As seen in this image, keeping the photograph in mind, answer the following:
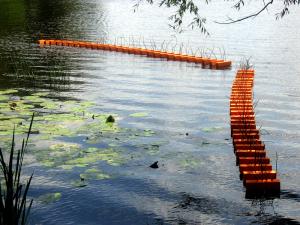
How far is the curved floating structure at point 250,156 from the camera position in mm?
10547

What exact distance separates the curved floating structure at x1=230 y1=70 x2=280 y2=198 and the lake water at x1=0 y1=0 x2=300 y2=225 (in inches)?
11.3

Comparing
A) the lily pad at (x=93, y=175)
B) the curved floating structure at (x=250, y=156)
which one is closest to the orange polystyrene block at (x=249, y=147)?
the curved floating structure at (x=250, y=156)

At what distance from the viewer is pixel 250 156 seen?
12.5 m

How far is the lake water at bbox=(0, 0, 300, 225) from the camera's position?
9.79m

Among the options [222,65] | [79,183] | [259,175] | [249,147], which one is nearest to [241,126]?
[249,147]

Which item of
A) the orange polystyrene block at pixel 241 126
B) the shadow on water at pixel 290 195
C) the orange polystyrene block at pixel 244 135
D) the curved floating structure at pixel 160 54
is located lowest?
the shadow on water at pixel 290 195

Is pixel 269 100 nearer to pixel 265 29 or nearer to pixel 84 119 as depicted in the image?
pixel 84 119

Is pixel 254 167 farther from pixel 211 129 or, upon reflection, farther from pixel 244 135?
pixel 211 129

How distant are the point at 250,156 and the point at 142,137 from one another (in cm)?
371

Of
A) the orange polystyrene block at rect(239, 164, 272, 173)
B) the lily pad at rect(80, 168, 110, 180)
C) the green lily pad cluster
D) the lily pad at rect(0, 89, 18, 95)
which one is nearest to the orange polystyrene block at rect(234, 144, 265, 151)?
the orange polystyrene block at rect(239, 164, 272, 173)

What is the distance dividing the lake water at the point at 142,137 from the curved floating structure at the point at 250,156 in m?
0.29

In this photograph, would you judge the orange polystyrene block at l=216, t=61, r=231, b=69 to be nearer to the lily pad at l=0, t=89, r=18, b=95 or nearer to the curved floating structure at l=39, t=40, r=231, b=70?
the curved floating structure at l=39, t=40, r=231, b=70

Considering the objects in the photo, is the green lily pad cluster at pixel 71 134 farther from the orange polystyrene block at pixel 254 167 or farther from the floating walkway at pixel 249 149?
the orange polystyrene block at pixel 254 167

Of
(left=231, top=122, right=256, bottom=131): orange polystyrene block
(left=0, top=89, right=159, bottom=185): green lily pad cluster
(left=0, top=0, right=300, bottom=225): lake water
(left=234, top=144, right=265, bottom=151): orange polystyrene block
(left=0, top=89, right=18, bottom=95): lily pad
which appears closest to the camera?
(left=0, top=0, right=300, bottom=225): lake water
